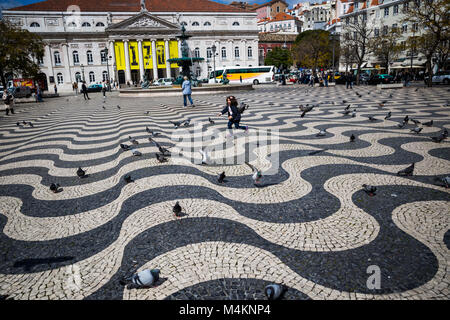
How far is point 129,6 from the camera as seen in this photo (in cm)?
5512

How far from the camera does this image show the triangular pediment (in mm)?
50062

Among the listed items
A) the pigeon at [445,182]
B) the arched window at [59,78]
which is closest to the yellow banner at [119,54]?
the arched window at [59,78]

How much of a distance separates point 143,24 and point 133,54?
211 inches

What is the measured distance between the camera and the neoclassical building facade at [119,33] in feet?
165

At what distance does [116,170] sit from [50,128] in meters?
6.80

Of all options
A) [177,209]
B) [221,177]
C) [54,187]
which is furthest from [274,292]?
[54,187]

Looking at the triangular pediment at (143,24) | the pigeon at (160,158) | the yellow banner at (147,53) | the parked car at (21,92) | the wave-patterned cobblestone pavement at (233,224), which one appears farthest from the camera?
the yellow banner at (147,53)

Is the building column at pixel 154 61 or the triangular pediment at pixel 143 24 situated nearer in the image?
the triangular pediment at pixel 143 24

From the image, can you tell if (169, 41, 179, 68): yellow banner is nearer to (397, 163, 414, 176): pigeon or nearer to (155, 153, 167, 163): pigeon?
(155, 153, 167, 163): pigeon

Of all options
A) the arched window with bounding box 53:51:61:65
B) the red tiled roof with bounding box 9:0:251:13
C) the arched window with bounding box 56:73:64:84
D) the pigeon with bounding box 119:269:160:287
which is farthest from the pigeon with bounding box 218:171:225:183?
the red tiled roof with bounding box 9:0:251:13

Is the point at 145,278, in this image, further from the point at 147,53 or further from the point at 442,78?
the point at 147,53

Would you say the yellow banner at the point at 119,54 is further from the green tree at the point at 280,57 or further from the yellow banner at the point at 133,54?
the green tree at the point at 280,57

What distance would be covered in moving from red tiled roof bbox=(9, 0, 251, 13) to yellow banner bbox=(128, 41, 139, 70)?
7229 millimetres
